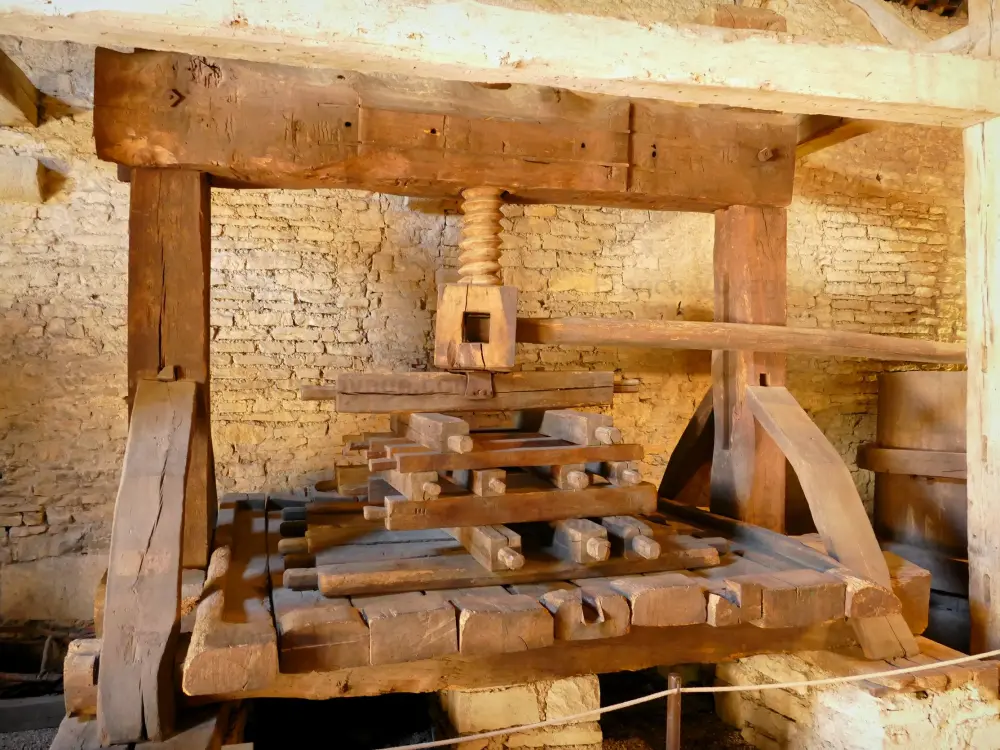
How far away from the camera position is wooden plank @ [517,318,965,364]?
3.78 metres

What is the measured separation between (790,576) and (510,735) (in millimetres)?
1560

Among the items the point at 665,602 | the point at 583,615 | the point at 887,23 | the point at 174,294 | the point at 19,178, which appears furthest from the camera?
the point at 887,23

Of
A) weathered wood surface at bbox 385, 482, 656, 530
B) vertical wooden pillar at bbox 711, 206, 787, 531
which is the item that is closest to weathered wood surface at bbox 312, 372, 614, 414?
weathered wood surface at bbox 385, 482, 656, 530

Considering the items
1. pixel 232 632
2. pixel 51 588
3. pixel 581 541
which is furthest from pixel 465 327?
pixel 51 588

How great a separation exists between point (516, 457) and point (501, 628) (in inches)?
30.9

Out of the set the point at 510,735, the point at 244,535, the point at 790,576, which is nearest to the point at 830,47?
the point at 790,576

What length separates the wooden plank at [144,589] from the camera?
2387 millimetres

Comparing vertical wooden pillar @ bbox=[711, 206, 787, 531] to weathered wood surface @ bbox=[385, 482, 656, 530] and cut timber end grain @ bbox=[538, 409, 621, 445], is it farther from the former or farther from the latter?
cut timber end grain @ bbox=[538, 409, 621, 445]

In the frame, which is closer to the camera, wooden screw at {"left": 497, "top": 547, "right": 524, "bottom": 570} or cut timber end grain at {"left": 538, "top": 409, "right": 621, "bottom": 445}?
wooden screw at {"left": 497, "top": 547, "right": 524, "bottom": 570}

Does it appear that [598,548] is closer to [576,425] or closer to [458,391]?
[576,425]

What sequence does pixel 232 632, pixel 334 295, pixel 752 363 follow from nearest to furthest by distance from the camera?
pixel 232 632 → pixel 752 363 → pixel 334 295

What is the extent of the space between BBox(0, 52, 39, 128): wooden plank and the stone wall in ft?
0.34

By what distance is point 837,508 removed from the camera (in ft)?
11.5

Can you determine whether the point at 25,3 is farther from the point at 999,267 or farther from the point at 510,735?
the point at 999,267
